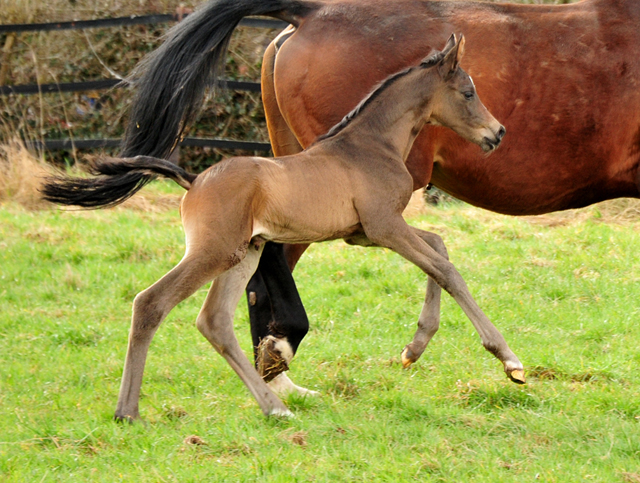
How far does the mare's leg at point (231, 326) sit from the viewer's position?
4.09m

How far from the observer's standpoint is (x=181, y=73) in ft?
14.7

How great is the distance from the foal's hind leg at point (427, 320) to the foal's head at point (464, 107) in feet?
1.82

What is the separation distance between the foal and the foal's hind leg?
0.04 ft

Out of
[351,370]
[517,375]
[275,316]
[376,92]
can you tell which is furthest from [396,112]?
[351,370]

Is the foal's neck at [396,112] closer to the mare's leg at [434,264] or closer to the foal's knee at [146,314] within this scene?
the mare's leg at [434,264]

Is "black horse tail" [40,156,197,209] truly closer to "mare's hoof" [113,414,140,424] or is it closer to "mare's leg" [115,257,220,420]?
"mare's leg" [115,257,220,420]

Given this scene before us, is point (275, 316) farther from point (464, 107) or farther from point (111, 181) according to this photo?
point (464, 107)

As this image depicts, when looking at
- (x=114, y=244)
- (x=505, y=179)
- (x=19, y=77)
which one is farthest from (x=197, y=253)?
(x=19, y=77)

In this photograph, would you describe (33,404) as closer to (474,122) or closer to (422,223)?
(474,122)

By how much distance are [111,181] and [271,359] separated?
1.27 meters

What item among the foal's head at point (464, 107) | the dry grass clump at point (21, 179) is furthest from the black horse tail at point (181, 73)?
the dry grass clump at point (21, 179)

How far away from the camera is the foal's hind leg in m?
4.43

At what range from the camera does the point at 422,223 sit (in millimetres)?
8172

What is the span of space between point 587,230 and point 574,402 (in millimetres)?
3739
